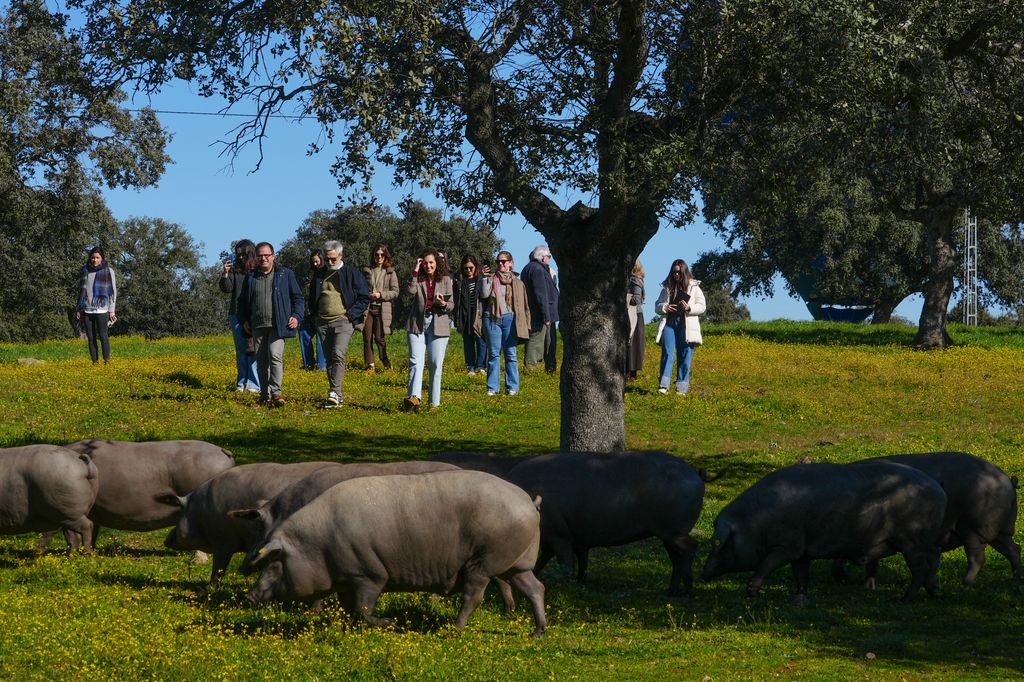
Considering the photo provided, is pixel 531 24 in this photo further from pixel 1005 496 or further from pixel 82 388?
pixel 82 388

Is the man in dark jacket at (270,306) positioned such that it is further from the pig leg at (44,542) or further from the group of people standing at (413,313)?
the pig leg at (44,542)

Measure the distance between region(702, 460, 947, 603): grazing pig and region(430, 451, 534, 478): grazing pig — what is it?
2.14 metres

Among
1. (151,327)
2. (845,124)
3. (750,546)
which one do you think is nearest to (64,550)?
(750,546)

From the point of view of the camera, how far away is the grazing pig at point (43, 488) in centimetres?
1176

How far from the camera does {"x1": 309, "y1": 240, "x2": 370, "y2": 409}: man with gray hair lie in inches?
843

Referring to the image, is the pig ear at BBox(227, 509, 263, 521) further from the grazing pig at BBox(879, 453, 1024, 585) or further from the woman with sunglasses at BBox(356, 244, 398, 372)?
the woman with sunglasses at BBox(356, 244, 398, 372)

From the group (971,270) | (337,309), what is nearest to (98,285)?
(337,309)

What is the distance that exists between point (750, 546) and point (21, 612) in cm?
631

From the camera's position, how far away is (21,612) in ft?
32.7

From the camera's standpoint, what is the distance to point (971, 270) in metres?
59.9

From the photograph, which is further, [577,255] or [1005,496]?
[577,255]

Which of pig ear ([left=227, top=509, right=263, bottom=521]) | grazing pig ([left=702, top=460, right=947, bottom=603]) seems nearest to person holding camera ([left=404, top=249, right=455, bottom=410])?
grazing pig ([left=702, top=460, right=947, bottom=603])

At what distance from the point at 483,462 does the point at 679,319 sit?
12.4 meters

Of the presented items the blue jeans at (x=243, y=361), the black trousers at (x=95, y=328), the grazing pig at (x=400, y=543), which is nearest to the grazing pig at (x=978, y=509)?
the grazing pig at (x=400, y=543)
